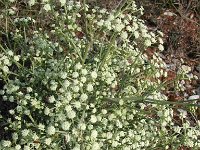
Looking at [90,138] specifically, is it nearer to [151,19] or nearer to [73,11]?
[73,11]

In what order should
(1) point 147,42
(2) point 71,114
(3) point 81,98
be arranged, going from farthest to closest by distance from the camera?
(1) point 147,42, (3) point 81,98, (2) point 71,114

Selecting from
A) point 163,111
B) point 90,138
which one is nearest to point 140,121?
point 163,111

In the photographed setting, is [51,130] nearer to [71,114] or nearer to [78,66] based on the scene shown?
[71,114]

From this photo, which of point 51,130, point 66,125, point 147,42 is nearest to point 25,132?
point 51,130

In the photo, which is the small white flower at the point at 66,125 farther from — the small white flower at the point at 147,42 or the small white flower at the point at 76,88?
the small white flower at the point at 147,42

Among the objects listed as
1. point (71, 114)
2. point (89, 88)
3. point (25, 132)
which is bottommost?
point (25, 132)

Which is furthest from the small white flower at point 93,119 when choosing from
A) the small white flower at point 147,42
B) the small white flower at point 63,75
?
the small white flower at point 147,42

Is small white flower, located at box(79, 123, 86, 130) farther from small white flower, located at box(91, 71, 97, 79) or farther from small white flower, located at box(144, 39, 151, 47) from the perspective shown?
small white flower, located at box(144, 39, 151, 47)

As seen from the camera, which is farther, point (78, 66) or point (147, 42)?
point (147, 42)

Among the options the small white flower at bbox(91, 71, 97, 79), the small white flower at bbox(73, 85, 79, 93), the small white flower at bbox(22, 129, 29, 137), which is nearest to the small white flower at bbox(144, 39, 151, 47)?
the small white flower at bbox(91, 71, 97, 79)

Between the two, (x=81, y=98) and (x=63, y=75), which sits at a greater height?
(x=63, y=75)

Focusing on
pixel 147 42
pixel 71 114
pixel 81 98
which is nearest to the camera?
pixel 71 114
